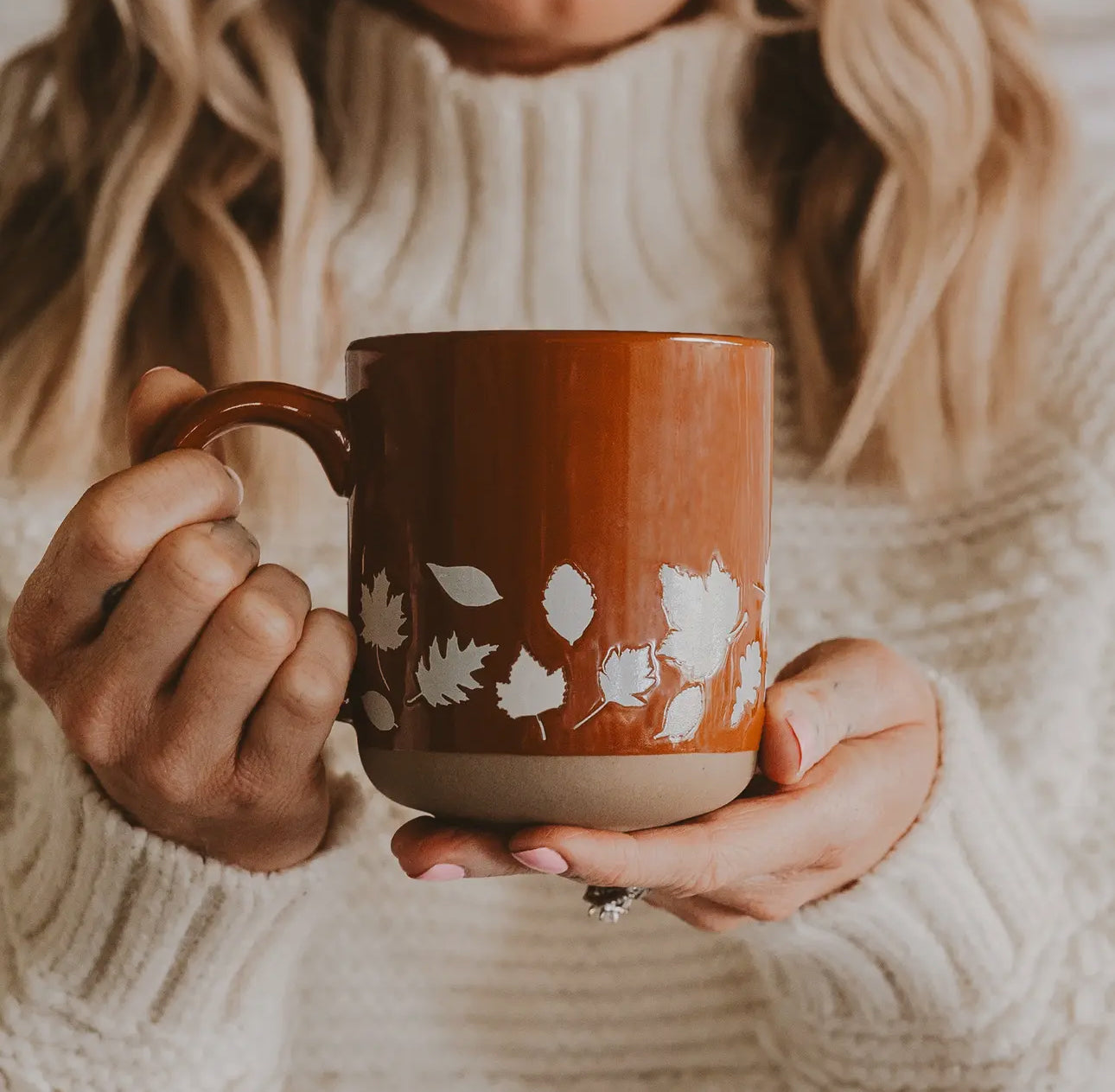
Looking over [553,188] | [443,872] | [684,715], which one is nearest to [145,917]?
[443,872]

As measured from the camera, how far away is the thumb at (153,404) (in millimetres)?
532

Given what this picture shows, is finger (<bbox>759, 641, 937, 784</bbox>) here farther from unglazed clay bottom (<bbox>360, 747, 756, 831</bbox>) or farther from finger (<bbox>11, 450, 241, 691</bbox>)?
finger (<bbox>11, 450, 241, 691</bbox>)

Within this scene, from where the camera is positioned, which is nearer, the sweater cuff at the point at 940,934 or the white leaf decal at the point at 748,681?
the white leaf decal at the point at 748,681

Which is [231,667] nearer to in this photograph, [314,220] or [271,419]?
[271,419]

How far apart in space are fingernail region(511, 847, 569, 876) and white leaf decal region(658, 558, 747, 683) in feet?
0.28

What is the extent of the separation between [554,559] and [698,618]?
0.06m

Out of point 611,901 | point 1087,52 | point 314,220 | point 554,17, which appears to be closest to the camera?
point 611,901

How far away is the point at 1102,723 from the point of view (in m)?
0.92

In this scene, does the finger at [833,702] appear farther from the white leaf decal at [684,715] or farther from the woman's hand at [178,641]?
the woman's hand at [178,641]

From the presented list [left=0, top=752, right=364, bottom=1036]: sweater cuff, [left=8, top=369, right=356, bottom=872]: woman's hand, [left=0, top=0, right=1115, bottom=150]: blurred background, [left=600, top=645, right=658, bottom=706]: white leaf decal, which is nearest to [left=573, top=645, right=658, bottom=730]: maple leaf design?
[left=600, top=645, right=658, bottom=706]: white leaf decal

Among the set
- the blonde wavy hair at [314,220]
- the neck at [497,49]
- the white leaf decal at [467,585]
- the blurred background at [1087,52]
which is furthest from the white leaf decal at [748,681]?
the blurred background at [1087,52]

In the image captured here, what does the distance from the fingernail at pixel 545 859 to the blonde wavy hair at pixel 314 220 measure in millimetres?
505

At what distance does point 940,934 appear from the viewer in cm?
76

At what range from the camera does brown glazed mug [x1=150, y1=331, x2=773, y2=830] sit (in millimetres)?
477
